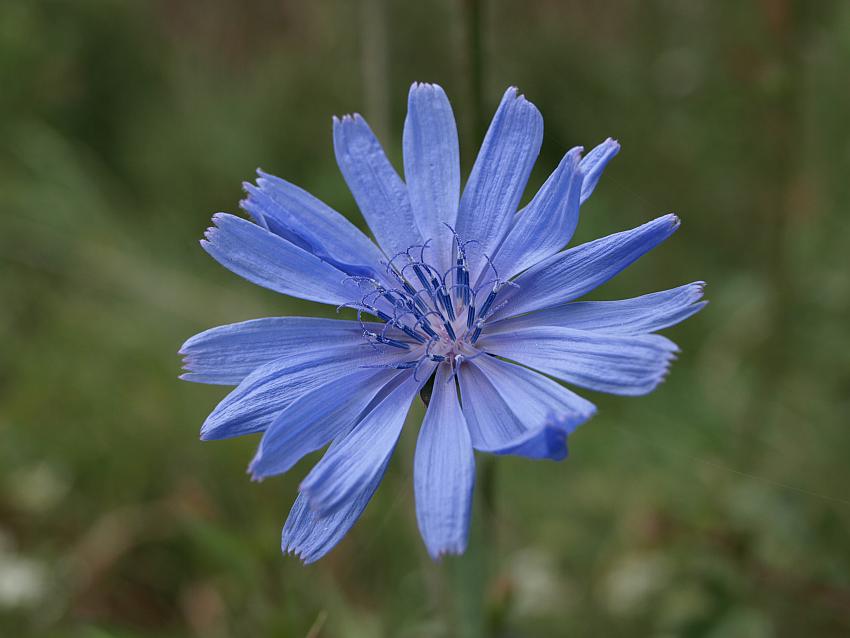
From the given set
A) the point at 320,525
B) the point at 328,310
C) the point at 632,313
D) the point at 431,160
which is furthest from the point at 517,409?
the point at 328,310

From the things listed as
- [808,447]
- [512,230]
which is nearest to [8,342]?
[512,230]

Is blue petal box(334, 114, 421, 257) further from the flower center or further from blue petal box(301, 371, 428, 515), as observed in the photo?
blue petal box(301, 371, 428, 515)

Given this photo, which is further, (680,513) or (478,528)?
(680,513)

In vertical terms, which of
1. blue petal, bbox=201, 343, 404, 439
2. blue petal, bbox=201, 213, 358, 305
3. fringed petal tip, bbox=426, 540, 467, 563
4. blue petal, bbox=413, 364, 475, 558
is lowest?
fringed petal tip, bbox=426, 540, 467, 563

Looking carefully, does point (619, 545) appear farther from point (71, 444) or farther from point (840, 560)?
point (71, 444)

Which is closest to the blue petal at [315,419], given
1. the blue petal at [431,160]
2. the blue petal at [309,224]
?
the blue petal at [309,224]

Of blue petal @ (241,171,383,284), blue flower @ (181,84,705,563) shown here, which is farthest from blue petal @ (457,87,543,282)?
blue petal @ (241,171,383,284)
